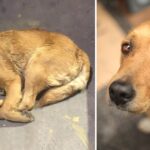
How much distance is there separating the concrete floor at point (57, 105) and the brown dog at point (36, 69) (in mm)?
18

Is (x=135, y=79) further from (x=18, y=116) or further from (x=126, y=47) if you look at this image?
(x=18, y=116)

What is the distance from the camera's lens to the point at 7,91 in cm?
85

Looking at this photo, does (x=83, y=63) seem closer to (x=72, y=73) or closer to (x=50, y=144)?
(x=72, y=73)

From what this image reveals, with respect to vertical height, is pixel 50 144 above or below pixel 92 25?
below

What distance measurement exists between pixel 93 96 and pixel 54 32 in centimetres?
20

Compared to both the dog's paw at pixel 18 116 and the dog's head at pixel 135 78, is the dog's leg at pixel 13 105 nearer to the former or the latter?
the dog's paw at pixel 18 116

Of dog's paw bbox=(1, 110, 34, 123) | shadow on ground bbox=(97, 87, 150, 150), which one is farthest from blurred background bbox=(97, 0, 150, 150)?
dog's paw bbox=(1, 110, 34, 123)

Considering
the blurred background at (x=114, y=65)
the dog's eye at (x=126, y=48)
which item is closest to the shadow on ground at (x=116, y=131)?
the blurred background at (x=114, y=65)

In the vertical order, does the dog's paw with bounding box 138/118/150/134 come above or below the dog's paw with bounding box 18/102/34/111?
below

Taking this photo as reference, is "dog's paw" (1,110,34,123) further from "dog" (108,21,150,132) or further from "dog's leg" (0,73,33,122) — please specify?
"dog" (108,21,150,132)

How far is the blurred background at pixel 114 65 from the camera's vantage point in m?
0.88

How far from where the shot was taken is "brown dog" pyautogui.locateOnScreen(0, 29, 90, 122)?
82 cm

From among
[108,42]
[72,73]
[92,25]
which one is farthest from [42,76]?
[108,42]

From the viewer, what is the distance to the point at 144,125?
102 centimetres
